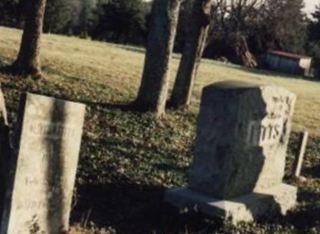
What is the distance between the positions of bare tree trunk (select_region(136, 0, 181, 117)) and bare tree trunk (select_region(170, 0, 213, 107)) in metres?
2.49

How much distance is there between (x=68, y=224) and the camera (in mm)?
9102

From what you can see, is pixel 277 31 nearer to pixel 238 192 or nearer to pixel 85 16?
pixel 85 16

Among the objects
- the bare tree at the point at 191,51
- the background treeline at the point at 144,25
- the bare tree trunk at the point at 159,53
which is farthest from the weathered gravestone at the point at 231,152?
the background treeline at the point at 144,25

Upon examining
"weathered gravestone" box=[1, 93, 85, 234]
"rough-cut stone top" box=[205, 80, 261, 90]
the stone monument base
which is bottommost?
the stone monument base

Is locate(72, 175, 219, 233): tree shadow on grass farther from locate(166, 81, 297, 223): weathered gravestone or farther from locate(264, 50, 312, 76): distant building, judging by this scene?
locate(264, 50, 312, 76): distant building

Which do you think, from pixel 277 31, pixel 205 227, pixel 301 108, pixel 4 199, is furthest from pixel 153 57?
pixel 277 31

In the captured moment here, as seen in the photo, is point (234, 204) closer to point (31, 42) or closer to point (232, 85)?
point (232, 85)

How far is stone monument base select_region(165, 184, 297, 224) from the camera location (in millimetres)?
10484

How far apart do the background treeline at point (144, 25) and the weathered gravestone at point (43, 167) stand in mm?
47862

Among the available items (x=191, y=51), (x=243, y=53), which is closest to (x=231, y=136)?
(x=191, y=51)

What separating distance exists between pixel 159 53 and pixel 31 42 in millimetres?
3506

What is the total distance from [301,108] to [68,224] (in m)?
23.3

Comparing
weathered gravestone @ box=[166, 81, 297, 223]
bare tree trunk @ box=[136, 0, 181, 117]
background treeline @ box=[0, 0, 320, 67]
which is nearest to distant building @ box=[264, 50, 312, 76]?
background treeline @ box=[0, 0, 320, 67]

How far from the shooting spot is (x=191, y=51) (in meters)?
20.1
